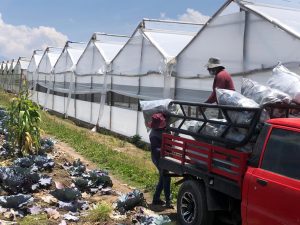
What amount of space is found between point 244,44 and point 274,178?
574 cm

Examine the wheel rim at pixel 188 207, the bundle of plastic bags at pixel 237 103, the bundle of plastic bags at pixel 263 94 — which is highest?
the bundle of plastic bags at pixel 263 94

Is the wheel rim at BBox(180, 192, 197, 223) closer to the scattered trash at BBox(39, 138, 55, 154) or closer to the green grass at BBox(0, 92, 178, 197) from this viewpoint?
the green grass at BBox(0, 92, 178, 197)

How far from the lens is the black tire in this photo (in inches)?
240

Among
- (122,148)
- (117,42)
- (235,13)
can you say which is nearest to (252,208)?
(235,13)

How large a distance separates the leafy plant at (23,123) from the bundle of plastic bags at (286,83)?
5.78 m

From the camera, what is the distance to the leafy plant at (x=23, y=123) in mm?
10484

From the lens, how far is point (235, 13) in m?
10.5

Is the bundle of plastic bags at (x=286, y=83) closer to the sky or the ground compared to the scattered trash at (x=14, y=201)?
closer to the sky

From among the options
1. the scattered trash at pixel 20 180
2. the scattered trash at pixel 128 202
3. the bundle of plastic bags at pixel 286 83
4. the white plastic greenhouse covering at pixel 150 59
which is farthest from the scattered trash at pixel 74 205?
the white plastic greenhouse covering at pixel 150 59

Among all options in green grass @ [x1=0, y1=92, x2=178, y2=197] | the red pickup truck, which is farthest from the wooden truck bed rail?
green grass @ [x1=0, y1=92, x2=178, y2=197]

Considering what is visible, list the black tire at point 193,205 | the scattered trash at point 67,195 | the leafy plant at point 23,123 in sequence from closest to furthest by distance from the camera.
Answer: the black tire at point 193,205 → the scattered trash at point 67,195 → the leafy plant at point 23,123

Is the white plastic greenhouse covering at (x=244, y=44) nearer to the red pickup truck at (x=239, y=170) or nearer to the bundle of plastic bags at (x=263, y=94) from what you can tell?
the bundle of plastic bags at (x=263, y=94)

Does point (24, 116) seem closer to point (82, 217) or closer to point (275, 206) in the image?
point (82, 217)

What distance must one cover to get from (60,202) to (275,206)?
3688mm
